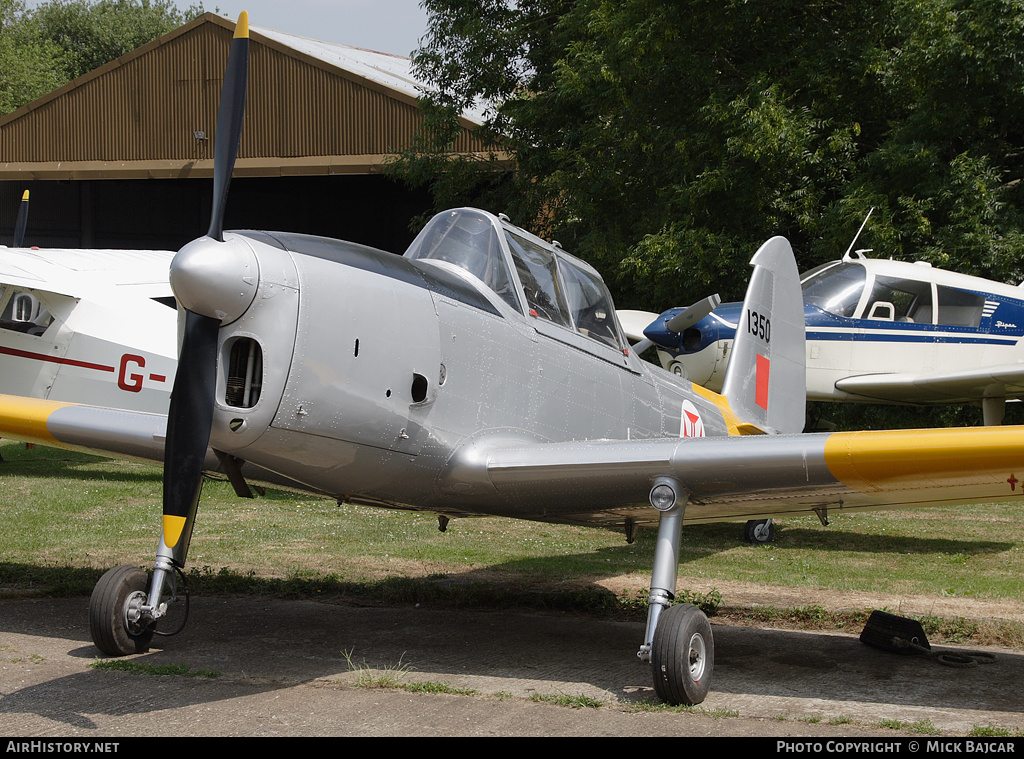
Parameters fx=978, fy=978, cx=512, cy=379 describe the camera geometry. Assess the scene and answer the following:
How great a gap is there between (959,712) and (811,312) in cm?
959

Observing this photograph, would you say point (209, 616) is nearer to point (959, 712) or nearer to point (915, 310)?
point (959, 712)

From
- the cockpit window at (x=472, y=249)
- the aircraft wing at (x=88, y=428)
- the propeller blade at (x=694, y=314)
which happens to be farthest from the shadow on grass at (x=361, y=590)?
the propeller blade at (x=694, y=314)

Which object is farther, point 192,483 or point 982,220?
point 982,220

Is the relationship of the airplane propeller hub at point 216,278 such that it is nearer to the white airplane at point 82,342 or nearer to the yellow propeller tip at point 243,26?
the yellow propeller tip at point 243,26

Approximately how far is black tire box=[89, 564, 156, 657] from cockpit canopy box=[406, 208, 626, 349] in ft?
7.64

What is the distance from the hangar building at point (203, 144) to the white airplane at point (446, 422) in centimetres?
1701

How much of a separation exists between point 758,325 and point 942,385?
5464mm

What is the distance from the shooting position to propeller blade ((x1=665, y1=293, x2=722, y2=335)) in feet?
30.3

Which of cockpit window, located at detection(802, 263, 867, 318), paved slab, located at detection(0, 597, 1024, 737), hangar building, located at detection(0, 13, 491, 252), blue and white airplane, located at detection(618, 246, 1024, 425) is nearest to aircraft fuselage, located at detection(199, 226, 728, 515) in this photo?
paved slab, located at detection(0, 597, 1024, 737)

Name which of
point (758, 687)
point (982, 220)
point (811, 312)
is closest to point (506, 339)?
point (758, 687)

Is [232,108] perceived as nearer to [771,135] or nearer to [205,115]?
[771,135]

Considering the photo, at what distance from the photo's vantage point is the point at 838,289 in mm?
13438

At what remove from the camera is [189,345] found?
13.6ft

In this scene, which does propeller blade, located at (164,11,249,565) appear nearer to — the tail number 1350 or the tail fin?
the tail fin
